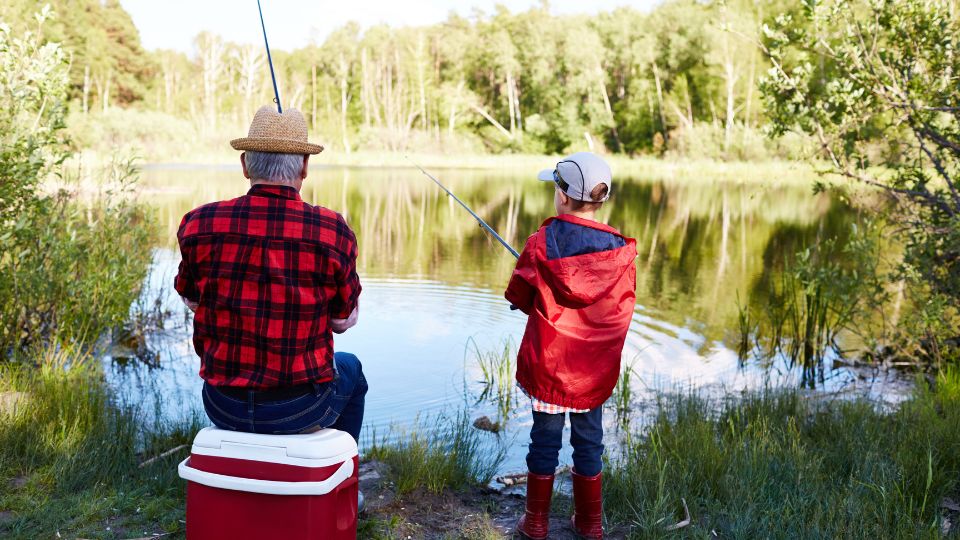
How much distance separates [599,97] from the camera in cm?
4912

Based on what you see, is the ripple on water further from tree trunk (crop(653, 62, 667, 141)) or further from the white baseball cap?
tree trunk (crop(653, 62, 667, 141))

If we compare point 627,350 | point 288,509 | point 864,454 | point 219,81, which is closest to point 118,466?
point 288,509

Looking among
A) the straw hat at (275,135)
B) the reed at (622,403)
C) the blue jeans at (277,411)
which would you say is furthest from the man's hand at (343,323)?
the reed at (622,403)

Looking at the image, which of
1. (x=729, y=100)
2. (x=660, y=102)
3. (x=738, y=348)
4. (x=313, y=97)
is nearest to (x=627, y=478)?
(x=738, y=348)

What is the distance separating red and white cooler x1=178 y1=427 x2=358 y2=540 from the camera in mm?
2283

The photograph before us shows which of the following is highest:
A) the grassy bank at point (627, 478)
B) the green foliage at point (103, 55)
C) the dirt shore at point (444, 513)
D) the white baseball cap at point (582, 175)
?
the green foliage at point (103, 55)

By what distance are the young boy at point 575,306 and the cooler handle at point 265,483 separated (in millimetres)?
912

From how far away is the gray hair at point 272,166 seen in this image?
2.50m

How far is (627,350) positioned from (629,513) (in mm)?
4396

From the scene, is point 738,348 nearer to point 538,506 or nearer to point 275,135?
point 538,506

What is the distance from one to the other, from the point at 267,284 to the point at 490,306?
22.7 feet

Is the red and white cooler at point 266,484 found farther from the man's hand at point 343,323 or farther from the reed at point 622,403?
the reed at point 622,403

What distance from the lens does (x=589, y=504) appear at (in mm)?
3117

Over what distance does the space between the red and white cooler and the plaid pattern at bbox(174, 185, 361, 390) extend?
232 mm
